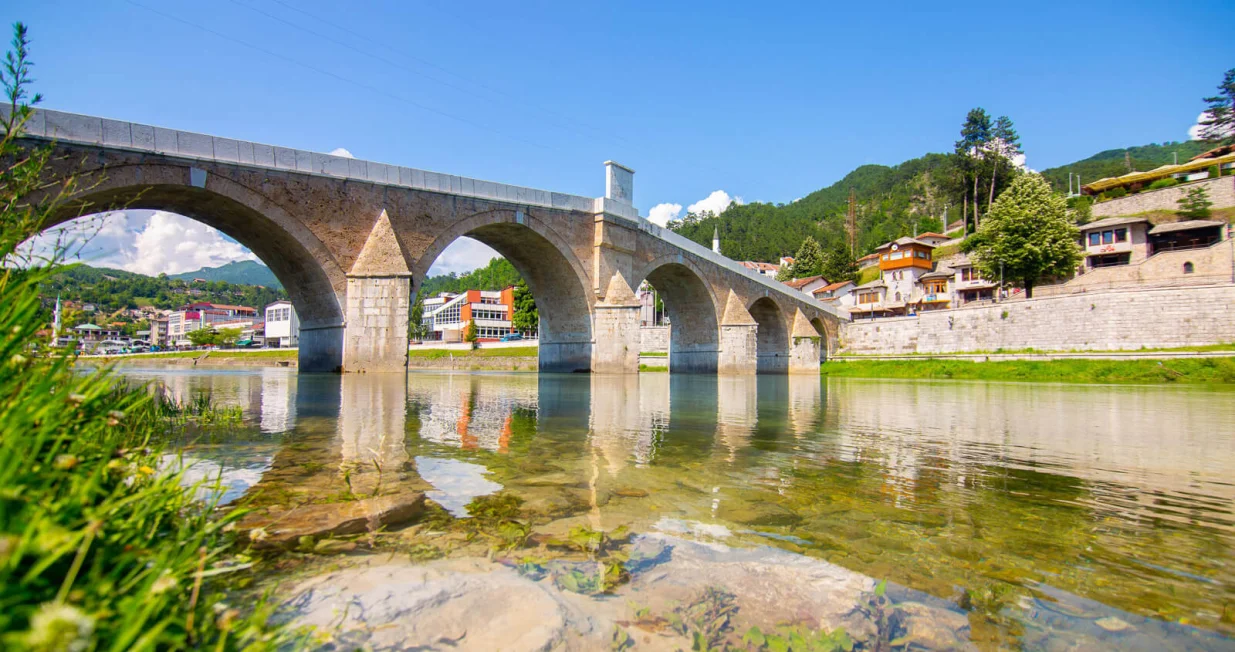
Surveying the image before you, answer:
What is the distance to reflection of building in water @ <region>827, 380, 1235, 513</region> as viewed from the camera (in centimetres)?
445

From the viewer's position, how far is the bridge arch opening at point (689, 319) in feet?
96.7

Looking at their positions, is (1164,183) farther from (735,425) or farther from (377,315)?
(377,315)

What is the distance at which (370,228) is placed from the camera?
1609cm

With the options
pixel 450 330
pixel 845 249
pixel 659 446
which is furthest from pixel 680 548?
pixel 450 330

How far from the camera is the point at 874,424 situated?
7.79m

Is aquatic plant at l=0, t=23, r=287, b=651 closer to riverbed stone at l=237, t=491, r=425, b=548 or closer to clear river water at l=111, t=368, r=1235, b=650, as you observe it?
riverbed stone at l=237, t=491, r=425, b=548

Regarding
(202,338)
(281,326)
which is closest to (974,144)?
(281,326)

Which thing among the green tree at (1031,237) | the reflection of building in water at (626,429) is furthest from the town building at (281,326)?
the green tree at (1031,237)

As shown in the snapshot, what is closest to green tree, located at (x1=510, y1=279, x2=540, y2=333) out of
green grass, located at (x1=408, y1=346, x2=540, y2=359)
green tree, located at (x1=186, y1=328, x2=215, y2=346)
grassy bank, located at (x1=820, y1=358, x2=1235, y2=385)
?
green grass, located at (x1=408, y1=346, x2=540, y2=359)

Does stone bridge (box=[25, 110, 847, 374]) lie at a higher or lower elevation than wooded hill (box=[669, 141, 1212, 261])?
lower

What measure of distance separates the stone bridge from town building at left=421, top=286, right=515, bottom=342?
41.6 meters

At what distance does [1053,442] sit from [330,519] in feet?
22.6

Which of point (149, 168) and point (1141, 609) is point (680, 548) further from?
point (149, 168)

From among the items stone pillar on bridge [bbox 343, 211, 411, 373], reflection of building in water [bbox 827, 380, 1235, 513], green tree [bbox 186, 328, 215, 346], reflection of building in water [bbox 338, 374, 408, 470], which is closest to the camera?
reflection of building in water [bbox 338, 374, 408, 470]
